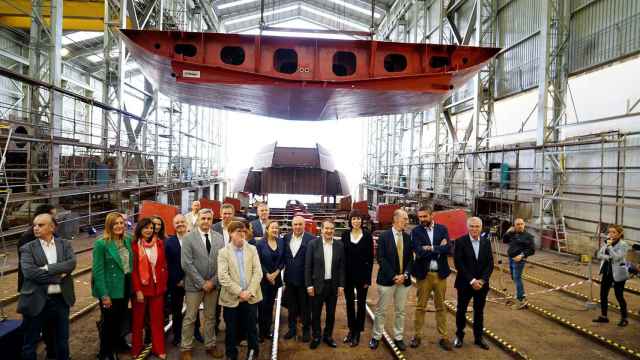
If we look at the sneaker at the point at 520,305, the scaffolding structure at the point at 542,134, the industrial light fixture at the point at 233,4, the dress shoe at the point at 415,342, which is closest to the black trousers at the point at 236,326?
the dress shoe at the point at 415,342

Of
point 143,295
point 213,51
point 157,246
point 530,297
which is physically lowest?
point 530,297

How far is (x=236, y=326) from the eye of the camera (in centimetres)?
358

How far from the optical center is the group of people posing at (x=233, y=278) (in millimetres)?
3203

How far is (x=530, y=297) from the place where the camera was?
6078 mm

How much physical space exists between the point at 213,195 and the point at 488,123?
21.4 m

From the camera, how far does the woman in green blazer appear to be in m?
→ 3.27

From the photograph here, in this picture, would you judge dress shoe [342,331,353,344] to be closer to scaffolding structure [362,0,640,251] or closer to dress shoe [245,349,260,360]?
dress shoe [245,349,260,360]

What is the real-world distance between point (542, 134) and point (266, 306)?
967 cm

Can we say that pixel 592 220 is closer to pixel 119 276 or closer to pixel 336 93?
pixel 336 93

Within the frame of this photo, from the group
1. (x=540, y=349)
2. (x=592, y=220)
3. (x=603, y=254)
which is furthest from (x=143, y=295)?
(x=592, y=220)

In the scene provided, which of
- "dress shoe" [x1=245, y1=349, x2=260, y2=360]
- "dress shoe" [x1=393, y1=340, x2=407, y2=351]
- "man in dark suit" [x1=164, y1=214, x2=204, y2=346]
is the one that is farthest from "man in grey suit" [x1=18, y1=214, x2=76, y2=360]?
"dress shoe" [x1=393, y1=340, x2=407, y2=351]

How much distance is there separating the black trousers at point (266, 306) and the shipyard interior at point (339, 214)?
0.09 feet

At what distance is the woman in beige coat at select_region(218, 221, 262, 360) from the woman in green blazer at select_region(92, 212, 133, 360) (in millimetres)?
851

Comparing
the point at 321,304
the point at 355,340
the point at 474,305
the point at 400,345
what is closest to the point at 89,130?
the point at 321,304
